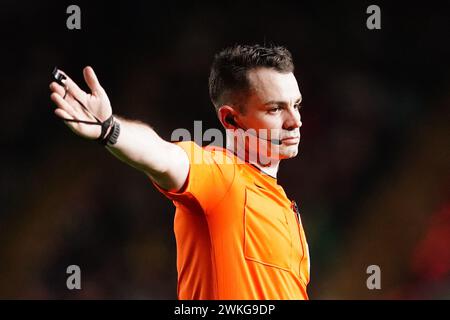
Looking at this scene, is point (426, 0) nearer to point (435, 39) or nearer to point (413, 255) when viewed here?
point (435, 39)

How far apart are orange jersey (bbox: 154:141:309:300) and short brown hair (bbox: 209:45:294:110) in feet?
0.82

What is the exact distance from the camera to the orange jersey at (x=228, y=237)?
86.9 inches

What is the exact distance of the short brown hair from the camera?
2.53 meters

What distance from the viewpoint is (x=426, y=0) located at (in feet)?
18.8

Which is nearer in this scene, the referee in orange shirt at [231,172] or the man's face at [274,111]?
the referee in orange shirt at [231,172]

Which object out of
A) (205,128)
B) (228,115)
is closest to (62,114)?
Result: (228,115)

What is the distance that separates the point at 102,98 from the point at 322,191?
145 inches

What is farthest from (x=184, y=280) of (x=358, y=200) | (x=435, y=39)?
(x=435, y=39)

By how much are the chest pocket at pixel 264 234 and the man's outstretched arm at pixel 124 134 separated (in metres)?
0.30

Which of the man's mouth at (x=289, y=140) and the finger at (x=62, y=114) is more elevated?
the finger at (x=62, y=114)

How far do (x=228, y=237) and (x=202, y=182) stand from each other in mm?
203

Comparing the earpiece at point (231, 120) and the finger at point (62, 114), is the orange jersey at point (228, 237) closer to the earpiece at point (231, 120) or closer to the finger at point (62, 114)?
the earpiece at point (231, 120)

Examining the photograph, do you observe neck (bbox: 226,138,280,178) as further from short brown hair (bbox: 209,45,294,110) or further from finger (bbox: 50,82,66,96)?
finger (bbox: 50,82,66,96)

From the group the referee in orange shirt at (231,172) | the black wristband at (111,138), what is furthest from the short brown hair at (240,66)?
the black wristband at (111,138)
